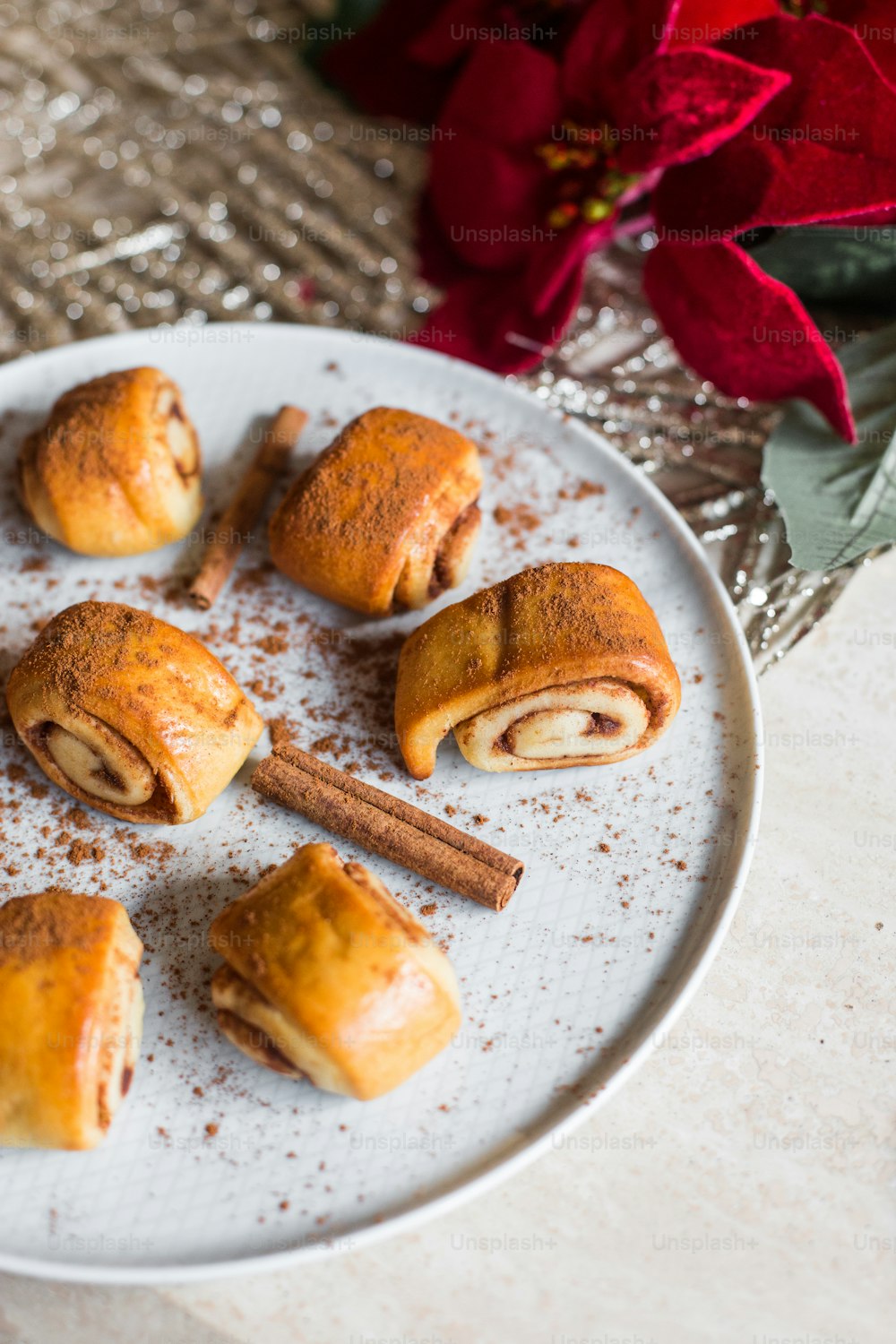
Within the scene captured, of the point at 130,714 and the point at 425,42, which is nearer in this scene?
the point at 130,714

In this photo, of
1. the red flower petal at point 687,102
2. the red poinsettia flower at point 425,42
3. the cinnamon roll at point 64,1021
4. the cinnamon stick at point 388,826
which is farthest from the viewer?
the red poinsettia flower at point 425,42

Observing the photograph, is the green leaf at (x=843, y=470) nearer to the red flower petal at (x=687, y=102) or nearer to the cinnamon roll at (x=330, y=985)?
the red flower petal at (x=687, y=102)

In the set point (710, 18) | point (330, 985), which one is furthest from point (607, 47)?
point (330, 985)

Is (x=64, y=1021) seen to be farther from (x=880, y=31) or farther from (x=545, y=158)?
(x=880, y=31)

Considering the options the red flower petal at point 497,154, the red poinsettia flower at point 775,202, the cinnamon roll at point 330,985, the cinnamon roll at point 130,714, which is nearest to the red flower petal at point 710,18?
the red poinsettia flower at point 775,202

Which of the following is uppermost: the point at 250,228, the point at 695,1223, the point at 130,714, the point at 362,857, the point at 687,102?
the point at 687,102

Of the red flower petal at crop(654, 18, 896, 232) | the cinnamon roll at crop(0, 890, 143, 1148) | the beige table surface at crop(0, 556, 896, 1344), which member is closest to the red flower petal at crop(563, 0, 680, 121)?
the red flower petal at crop(654, 18, 896, 232)
